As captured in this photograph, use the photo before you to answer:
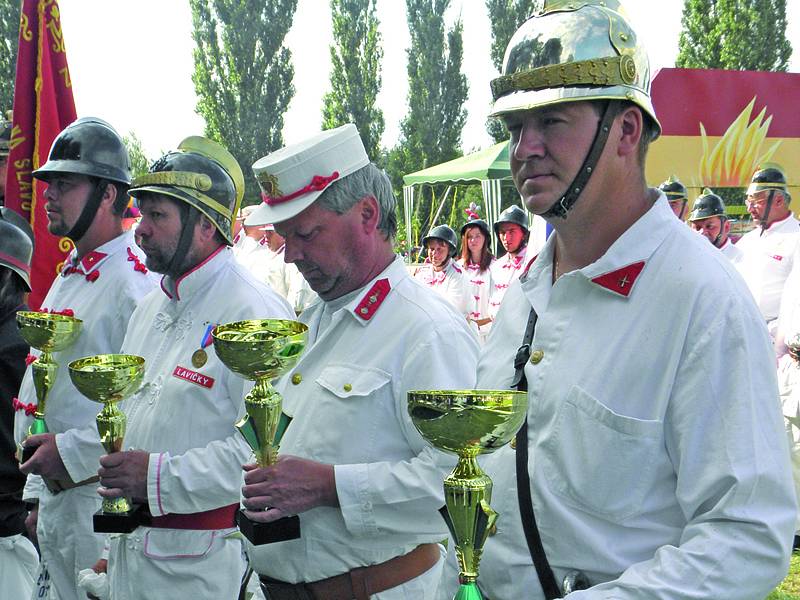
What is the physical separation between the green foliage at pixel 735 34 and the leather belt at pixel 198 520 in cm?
3406

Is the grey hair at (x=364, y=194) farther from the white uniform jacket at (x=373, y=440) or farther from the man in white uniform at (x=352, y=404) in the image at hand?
the white uniform jacket at (x=373, y=440)

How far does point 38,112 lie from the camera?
5.53m

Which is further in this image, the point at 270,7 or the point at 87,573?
the point at 270,7

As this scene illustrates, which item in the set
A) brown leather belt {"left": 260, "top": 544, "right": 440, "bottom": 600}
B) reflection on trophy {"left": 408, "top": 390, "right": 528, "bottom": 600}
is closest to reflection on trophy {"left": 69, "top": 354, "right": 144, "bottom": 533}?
brown leather belt {"left": 260, "top": 544, "right": 440, "bottom": 600}

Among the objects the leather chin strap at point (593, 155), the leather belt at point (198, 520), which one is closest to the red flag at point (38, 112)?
the leather belt at point (198, 520)

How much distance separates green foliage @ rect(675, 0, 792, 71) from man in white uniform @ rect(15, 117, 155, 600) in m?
33.0

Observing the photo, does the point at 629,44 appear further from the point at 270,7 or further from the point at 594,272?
the point at 270,7

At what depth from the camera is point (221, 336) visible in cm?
257

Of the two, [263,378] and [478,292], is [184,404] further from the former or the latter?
[478,292]

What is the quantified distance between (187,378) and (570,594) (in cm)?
209

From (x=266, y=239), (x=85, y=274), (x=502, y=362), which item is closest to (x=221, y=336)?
(x=502, y=362)

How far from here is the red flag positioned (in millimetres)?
5512

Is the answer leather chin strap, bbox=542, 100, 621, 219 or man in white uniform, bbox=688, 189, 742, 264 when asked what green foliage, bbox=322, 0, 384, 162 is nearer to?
man in white uniform, bbox=688, 189, 742, 264

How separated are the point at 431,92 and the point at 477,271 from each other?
103 ft
